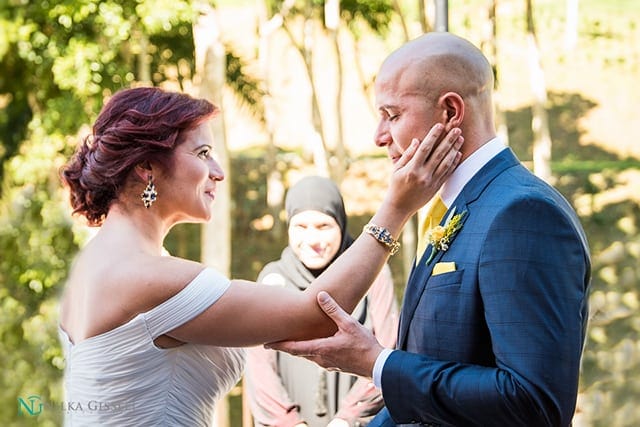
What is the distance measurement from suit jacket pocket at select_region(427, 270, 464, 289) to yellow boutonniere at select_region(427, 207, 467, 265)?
0.09 metres

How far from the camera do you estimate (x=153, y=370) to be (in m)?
2.97

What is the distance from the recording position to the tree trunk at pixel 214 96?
11242mm

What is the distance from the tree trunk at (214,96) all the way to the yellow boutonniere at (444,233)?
28.1 feet

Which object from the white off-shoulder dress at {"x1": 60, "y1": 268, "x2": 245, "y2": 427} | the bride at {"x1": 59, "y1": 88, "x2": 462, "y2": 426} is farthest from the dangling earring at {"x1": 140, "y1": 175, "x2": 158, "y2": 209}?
the white off-shoulder dress at {"x1": 60, "y1": 268, "x2": 245, "y2": 427}

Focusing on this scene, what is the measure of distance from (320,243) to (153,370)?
269 centimetres

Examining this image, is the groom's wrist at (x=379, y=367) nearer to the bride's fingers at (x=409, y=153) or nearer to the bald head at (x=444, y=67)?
the bride's fingers at (x=409, y=153)

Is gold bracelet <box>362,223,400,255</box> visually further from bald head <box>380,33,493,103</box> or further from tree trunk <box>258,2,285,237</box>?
tree trunk <box>258,2,285,237</box>

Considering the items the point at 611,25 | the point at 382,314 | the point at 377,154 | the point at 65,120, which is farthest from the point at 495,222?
the point at 611,25

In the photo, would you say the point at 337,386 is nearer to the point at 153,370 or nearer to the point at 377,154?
the point at 153,370

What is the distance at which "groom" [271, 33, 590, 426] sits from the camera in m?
2.36

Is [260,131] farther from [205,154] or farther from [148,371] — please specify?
[148,371]

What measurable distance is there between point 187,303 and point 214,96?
892cm

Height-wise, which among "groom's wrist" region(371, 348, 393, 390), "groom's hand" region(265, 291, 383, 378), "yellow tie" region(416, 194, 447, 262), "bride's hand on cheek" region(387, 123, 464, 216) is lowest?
"groom's wrist" region(371, 348, 393, 390)

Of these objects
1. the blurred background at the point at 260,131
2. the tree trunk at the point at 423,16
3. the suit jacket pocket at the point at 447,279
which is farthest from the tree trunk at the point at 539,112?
the suit jacket pocket at the point at 447,279
